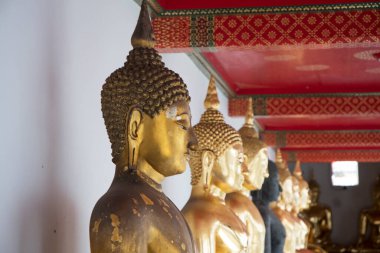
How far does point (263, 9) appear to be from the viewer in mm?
4359

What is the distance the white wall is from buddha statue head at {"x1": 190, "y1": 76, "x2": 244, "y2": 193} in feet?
1.38

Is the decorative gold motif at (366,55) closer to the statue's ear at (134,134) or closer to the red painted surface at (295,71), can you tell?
the red painted surface at (295,71)

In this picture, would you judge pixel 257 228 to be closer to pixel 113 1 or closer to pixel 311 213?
pixel 113 1

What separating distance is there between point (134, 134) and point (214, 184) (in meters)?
1.21

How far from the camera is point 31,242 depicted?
2.76m

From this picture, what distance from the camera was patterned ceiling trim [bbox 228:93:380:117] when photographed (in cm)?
732

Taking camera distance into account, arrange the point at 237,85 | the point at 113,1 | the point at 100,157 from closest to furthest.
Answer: the point at 100,157, the point at 113,1, the point at 237,85

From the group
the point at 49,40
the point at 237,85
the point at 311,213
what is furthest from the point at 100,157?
the point at 311,213

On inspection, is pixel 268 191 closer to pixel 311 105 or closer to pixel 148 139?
pixel 311 105

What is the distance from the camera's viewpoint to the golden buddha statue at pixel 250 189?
4418 millimetres

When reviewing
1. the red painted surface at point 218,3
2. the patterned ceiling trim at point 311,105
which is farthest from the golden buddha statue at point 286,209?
the red painted surface at point 218,3

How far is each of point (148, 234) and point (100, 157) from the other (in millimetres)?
976

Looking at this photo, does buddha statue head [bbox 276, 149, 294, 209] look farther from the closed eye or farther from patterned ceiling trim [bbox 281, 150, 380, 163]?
patterned ceiling trim [bbox 281, 150, 380, 163]

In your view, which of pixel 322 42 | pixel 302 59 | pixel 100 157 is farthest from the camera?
pixel 302 59
